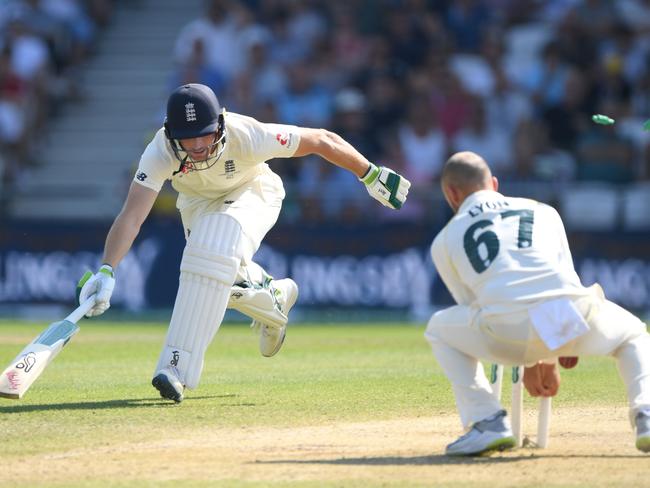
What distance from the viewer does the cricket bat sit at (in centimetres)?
720

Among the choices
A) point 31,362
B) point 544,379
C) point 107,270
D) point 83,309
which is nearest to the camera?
point 544,379

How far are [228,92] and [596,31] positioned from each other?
5122 millimetres

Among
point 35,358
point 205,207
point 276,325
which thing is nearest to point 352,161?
point 205,207

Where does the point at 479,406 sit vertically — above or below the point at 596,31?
below

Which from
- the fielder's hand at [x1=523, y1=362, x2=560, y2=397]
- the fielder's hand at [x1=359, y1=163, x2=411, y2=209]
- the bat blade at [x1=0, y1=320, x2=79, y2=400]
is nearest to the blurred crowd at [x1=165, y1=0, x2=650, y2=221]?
the fielder's hand at [x1=359, y1=163, x2=411, y2=209]

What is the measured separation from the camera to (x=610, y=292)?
15.2 meters

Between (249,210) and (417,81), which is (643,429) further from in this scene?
(417,81)

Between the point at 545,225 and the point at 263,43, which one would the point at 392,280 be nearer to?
the point at 263,43

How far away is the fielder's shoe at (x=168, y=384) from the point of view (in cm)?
732

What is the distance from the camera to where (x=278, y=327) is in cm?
870

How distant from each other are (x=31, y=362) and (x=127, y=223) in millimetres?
1012

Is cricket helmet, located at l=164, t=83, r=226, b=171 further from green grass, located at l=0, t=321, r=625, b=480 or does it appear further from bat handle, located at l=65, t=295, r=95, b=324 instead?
green grass, located at l=0, t=321, r=625, b=480

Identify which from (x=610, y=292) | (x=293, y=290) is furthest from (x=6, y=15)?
(x=293, y=290)

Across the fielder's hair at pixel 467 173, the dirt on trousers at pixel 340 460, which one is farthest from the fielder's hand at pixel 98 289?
the fielder's hair at pixel 467 173
